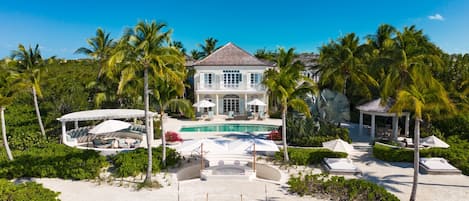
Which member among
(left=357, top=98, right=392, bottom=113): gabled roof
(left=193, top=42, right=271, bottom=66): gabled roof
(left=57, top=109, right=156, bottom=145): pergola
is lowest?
(left=57, top=109, right=156, bottom=145): pergola

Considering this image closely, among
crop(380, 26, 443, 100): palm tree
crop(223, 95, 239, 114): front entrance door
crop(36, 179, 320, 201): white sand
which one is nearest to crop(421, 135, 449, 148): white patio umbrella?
crop(380, 26, 443, 100): palm tree

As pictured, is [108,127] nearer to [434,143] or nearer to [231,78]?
[231,78]

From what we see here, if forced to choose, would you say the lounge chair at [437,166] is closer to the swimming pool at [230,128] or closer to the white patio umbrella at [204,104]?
the swimming pool at [230,128]

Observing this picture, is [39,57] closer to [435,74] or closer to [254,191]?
[254,191]

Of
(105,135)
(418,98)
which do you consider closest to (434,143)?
(418,98)

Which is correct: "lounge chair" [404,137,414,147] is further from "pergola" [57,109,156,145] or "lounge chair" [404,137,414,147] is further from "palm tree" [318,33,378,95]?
"pergola" [57,109,156,145]

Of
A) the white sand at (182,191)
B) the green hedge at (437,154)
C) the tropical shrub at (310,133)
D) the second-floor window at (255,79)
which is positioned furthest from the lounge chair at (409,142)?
the second-floor window at (255,79)
